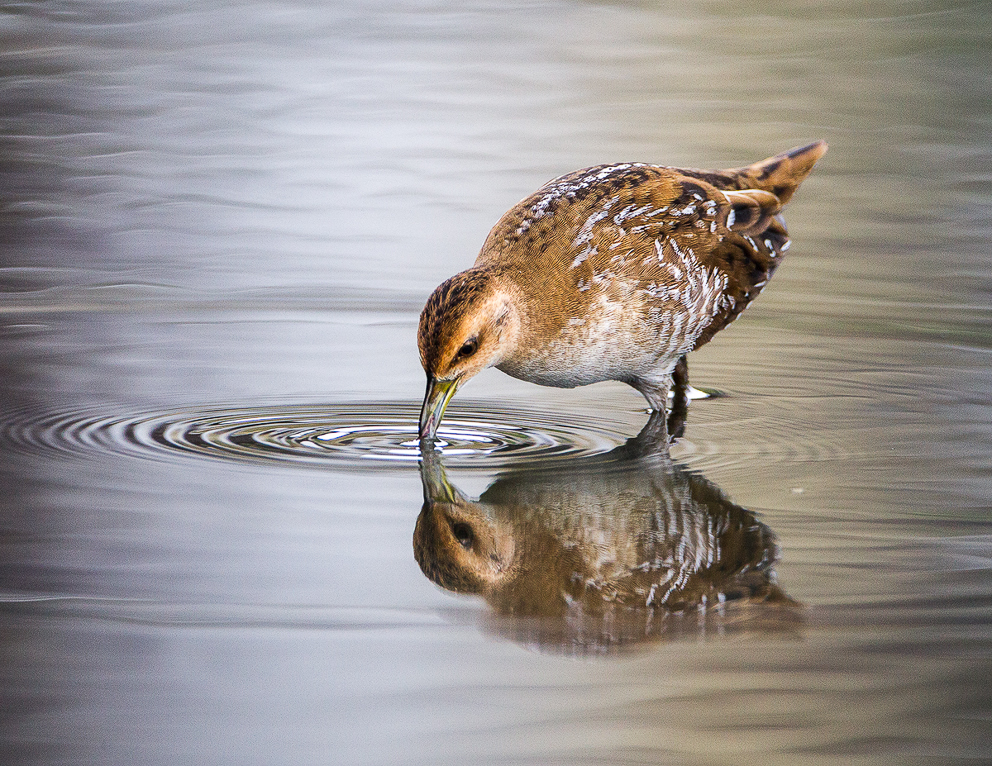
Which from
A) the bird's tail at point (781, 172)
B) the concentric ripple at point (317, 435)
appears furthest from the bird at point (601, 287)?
the bird's tail at point (781, 172)

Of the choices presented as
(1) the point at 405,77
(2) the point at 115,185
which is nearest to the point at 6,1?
(1) the point at 405,77

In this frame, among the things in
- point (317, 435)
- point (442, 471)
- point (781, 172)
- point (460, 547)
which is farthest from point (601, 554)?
point (781, 172)

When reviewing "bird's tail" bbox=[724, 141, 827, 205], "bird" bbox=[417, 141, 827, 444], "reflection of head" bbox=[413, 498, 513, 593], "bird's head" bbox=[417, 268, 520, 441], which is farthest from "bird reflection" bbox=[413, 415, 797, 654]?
"bird's tail" bbox=[724, 141, 827, 205]

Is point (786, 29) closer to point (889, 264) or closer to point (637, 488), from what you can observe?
point (889, 264)

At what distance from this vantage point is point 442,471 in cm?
486

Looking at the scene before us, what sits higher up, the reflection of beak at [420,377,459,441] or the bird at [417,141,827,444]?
the bird at [417,141,827,444]

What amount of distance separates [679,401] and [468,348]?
1.35 meters

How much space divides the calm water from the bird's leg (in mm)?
98

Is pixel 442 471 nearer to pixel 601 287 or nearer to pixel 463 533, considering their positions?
pixel 463 533

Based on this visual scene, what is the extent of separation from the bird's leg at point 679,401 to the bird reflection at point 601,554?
0.57 metres

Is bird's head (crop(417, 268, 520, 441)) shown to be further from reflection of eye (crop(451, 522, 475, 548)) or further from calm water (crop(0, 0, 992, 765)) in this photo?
reflection of eye (crop(451, 522, 475, 548))

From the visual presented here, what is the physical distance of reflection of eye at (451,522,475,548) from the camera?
4207 mm

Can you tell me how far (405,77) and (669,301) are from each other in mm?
7785

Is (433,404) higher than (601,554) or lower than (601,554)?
higher
